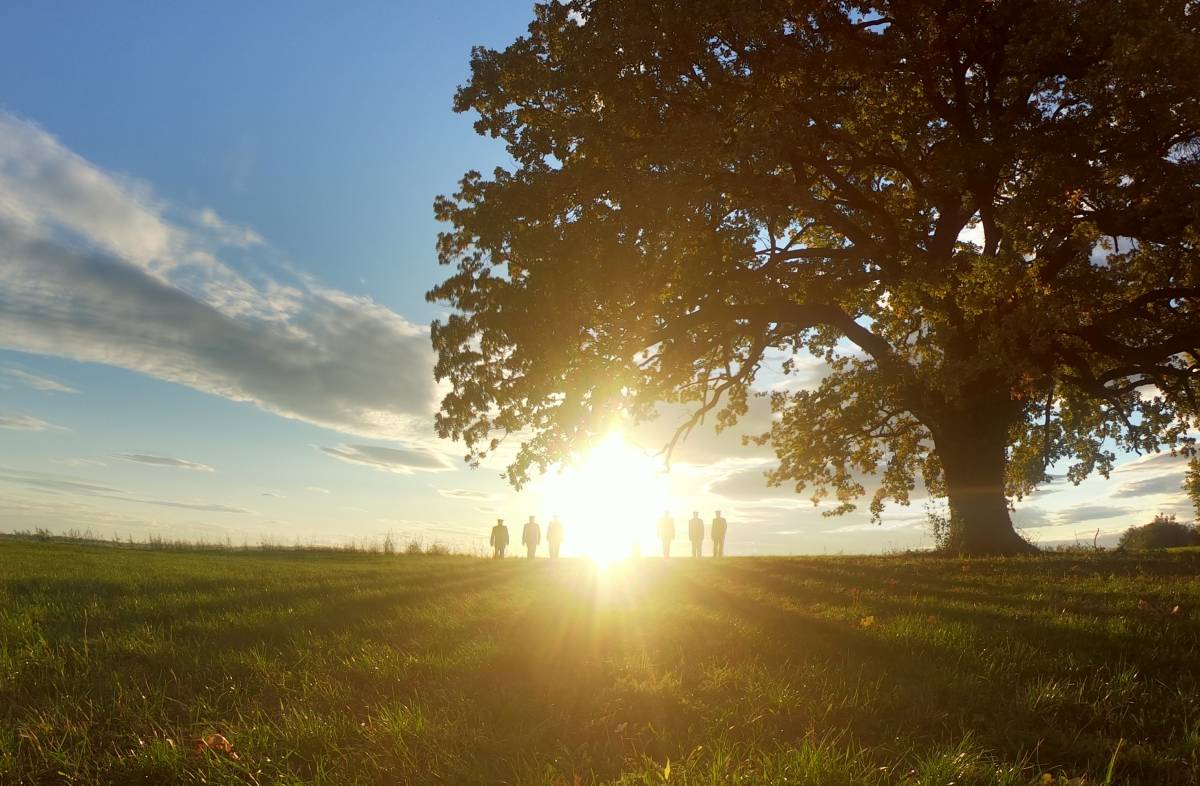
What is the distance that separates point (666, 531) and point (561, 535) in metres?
4.47

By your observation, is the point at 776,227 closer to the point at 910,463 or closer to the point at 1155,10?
the point at 1155,10

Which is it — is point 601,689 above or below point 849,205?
below

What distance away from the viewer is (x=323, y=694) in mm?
5875

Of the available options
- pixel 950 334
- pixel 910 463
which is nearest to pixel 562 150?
pixel 950 334

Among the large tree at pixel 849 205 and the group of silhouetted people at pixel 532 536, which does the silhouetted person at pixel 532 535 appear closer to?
the group of silhouetted people at pixel 532 536

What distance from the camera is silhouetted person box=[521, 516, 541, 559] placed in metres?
30.5

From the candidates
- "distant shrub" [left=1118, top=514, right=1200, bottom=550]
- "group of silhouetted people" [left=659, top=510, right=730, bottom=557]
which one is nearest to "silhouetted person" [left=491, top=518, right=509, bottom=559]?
"group of silhouetted people" [left=659, top=510, right=730, bottom=557]

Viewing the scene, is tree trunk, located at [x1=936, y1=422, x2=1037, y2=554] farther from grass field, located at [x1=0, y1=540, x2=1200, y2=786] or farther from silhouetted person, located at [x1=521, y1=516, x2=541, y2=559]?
silhouetted person, located at [x1=521, y1=516, x2=541, y2=559]

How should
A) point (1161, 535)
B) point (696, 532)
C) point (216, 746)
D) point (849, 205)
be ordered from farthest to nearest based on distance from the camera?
point (1161, 535) < point (696, 532) < point (849, 205) < point (216, 746)

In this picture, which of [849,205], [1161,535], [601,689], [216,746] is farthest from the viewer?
[1161,535]

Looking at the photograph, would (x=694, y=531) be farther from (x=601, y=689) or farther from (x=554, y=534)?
(x=601, y=689)

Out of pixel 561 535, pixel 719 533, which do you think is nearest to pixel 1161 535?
pixel 719 533

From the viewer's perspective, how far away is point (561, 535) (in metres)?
30.7

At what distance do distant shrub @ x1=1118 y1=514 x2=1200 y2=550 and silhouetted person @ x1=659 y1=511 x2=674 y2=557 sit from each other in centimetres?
3498
